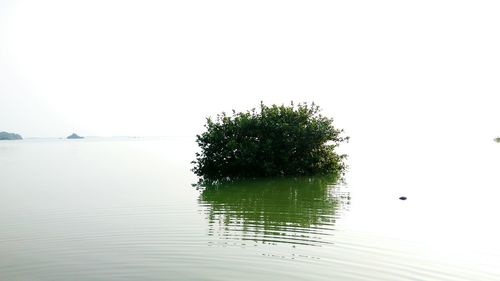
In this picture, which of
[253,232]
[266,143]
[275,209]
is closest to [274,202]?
[275,209]

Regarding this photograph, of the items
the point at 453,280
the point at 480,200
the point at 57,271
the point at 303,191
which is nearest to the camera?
the point at 453,280

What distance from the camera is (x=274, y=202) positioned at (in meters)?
24.4

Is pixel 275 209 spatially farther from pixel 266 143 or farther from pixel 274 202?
pixel 266 143

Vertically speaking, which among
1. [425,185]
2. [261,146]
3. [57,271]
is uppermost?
[261,146]

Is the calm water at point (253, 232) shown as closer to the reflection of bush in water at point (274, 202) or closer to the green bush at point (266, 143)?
the reflection of bush in water at point (274, 202)

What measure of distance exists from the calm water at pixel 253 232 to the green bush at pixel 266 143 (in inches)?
167

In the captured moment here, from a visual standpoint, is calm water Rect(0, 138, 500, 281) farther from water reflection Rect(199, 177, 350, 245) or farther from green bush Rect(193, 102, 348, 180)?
green bush Rect(193, 102, 348, 180)

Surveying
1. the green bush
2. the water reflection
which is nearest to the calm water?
the water reflection

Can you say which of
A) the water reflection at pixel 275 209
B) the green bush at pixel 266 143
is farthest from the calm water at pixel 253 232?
the green bush at pixel 266 143

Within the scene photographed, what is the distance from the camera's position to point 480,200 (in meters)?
24.1

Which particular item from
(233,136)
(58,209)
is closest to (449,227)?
(58,209)

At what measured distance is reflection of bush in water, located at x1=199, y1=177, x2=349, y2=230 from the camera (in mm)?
19438

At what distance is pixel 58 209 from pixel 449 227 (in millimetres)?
18739

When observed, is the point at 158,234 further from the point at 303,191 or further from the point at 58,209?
the point at 303,191
